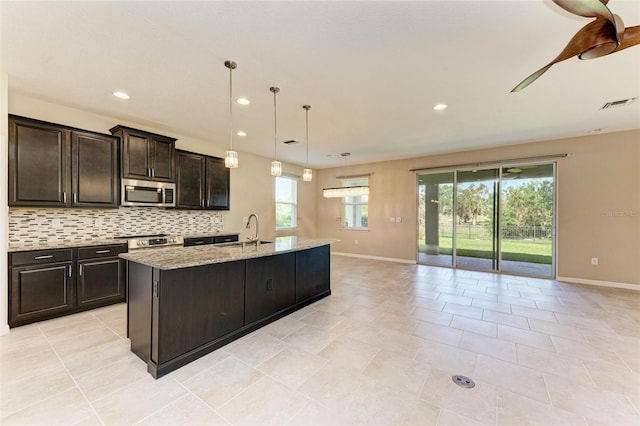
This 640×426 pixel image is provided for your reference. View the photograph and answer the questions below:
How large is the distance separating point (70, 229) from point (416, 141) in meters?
5.80

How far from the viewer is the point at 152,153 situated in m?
3.93

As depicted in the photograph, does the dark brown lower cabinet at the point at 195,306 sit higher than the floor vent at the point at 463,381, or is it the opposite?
the dark brown lower cabinet at the point at 195,306

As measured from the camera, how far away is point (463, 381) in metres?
1.97

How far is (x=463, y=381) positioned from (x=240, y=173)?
530cm

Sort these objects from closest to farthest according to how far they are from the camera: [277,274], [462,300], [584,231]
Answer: [277,274] → [462,300] → [584,231]

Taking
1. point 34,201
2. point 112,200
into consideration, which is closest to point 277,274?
point 112,200

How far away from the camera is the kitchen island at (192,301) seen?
2031 mm

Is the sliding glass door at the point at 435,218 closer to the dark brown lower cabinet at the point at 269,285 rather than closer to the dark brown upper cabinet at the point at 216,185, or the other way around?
the dark brown lower cabinet at the point at 269,285

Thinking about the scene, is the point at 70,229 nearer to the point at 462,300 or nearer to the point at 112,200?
the point at 112,200

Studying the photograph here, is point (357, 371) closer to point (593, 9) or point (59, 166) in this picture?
point (593, 9)

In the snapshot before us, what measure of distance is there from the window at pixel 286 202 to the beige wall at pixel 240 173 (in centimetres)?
22

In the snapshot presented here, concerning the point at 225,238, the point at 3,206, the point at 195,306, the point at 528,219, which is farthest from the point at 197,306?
the point at 528,219

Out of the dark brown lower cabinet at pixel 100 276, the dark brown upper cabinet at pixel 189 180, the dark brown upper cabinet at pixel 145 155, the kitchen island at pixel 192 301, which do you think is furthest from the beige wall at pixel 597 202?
the dark brown lower cabinet at pixel 100 276

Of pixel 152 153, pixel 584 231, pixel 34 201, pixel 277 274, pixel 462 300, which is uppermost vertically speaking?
pixel 152 153
